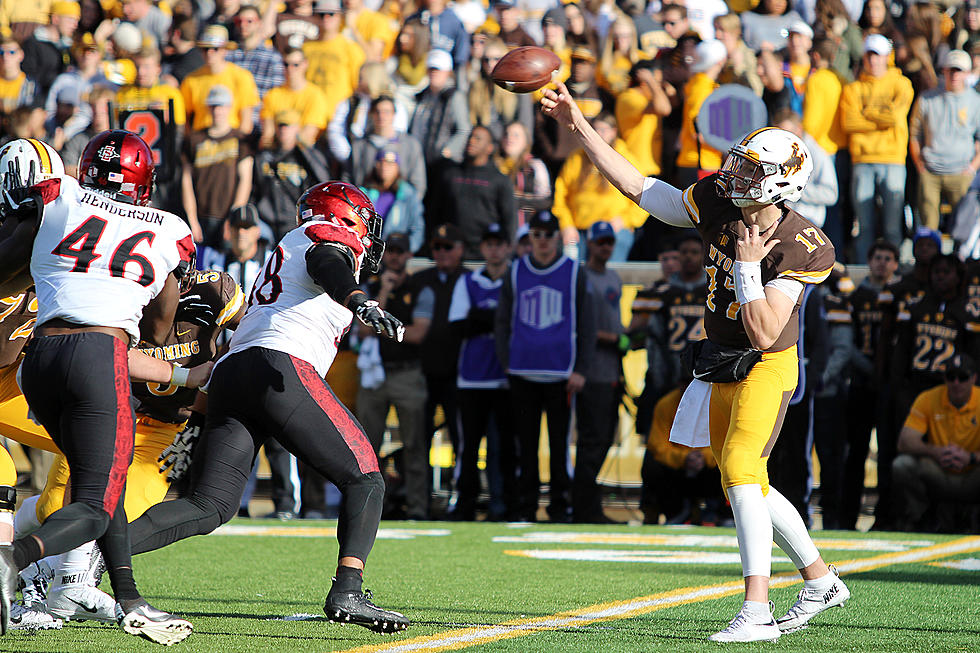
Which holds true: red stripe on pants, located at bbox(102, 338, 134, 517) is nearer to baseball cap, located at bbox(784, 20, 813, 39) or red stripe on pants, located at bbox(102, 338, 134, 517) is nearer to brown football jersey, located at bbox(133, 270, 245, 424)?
brown football jersey, located at bbox(133, 270, 245, 424)

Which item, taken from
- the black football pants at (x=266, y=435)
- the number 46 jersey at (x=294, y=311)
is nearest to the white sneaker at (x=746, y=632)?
the black football pants at (x=266, y=435)

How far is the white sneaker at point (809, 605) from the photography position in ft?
15.6

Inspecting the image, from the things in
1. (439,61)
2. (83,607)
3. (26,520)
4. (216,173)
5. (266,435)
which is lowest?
(83,607)

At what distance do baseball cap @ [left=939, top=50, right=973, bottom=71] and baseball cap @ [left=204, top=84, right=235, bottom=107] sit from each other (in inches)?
240

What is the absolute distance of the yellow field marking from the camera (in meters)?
4.38

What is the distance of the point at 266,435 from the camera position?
463 cm

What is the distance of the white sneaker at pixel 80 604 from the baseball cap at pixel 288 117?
7.07m

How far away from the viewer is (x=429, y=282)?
9.98 metres

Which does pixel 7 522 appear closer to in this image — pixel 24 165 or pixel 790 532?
pixel 24 165

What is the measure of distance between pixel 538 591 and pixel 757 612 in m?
1.47

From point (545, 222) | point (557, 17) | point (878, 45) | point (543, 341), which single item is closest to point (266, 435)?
point (543, 341)

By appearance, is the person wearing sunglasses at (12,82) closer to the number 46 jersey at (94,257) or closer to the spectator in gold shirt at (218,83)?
the spectator in gold shirt at (218,83)

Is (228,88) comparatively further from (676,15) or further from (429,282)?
(676,15)

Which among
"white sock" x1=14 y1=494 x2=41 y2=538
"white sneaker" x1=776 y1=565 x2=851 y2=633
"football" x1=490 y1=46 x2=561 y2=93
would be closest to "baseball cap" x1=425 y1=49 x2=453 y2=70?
"football" x1=490 y1=46 x2=561 y2=93
